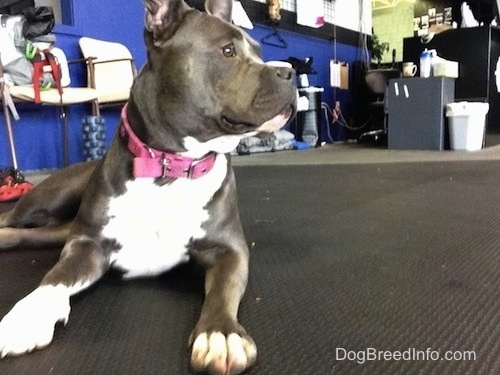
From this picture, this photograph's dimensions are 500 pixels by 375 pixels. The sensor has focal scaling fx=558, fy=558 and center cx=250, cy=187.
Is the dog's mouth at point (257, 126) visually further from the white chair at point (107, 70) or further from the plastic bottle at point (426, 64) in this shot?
the plastic bottle at point (426, 64)

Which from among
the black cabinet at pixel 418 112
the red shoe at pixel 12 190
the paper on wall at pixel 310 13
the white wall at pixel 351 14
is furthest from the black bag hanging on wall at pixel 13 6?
the white wall at pixel 351 14

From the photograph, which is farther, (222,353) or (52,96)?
(52,96)

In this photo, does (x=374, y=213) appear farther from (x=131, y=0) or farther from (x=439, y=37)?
(x=439, y=37)

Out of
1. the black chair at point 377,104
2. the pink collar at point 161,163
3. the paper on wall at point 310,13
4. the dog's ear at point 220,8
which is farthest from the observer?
the black chair at point 377,104

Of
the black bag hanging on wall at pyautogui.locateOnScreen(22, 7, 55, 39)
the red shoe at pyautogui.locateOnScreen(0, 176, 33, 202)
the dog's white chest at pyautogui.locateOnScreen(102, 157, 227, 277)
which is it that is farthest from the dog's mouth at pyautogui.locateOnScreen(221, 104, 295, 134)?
the black bag hanging on wall at pyautogui.locateOnScreen(22, 7, 55, 39)

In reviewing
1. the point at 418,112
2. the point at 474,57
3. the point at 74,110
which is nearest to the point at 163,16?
the point at 74,110

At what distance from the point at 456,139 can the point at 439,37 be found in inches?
61.8

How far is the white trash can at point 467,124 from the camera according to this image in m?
5.24

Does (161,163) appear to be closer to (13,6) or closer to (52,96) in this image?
(52,96)

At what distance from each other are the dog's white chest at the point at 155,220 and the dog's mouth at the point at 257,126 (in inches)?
5.0

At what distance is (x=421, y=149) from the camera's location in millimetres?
5652

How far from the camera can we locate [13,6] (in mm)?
3695

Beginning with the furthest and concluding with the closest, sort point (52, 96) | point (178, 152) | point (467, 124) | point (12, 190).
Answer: point (467, 124) → point (52, 96) → point (12, 190) → point (178, 152)

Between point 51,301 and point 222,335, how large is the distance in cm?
34
